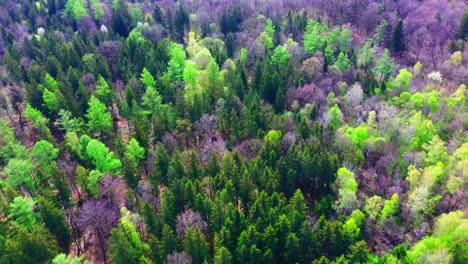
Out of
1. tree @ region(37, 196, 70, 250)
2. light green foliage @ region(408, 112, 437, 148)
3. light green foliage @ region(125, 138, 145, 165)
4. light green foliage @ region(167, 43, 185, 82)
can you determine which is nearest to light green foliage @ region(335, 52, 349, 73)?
light green foliage @ region(408, 112, 437, 148)

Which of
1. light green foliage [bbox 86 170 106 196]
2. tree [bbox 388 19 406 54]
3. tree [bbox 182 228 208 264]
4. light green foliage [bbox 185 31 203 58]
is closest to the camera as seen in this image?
tree [bbox 182 228 208 264]

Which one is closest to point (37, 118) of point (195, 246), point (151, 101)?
point (151, 101)

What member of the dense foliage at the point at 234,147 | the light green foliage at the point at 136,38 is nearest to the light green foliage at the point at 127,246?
the dense foliage at the point at 234,147

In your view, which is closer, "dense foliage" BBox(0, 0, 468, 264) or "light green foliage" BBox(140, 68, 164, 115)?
"dense foliage" BBox(0, 0, 468, 264)

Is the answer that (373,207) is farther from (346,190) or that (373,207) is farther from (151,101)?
(151,101)

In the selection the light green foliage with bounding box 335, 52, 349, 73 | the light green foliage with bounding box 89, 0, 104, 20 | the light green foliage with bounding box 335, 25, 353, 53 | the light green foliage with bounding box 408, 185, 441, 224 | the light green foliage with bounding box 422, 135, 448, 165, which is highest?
the light green foliage with bounding box 89, 0, 104, 20

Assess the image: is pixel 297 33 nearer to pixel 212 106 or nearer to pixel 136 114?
pixel 212 106

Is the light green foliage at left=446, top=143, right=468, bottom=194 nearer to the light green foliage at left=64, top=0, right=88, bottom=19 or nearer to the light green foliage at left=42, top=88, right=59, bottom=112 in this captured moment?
the light green foliage at left=42, top=88, right=59, bottom=112

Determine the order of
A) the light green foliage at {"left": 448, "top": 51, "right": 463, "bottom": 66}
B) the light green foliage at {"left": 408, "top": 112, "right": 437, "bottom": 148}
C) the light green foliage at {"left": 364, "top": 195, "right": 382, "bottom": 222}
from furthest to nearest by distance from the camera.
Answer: the light green foliage at {"left": 448, "top": 51, "right": 463, "bottom": 66} → the light green foliage at {"left": 408, "top": 112, "right": 437, "bottom": 148} → the light green foliage at {"left": 364, "top": 195, "right": 382, "bottom": 222}
